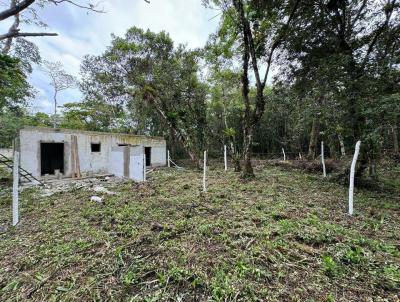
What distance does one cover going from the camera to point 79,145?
8680 millimetres

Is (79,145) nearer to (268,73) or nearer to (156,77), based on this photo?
(156,77)

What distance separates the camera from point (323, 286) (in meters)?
1.71

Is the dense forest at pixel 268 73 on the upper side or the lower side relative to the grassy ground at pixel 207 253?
upper

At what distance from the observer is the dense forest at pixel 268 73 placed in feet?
14.0

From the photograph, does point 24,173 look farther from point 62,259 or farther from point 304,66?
point 304,66

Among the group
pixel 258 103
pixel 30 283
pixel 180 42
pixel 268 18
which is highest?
pixel 180 42

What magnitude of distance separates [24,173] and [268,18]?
9.55m

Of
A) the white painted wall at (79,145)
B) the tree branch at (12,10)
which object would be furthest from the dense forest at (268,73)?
the white painted wall at (79,145)

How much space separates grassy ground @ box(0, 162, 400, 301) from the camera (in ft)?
5.66

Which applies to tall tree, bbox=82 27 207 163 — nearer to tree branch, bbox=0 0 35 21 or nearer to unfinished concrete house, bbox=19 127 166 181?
unfinished concrete house, bbox=19 127 166 181

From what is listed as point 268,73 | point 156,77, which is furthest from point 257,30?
point 156,77

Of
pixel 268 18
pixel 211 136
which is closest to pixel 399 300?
pixel 268 18

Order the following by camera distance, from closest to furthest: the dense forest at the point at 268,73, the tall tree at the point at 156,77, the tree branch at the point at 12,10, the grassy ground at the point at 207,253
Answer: the grassy ground at the point at 207,253 → the tree branch at the point at 12,10 → the dense forest at the point at 268,73 → the tall tree at the point at 156,77

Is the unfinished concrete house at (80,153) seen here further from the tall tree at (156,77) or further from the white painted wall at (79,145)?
the tall tree at (156,77)
